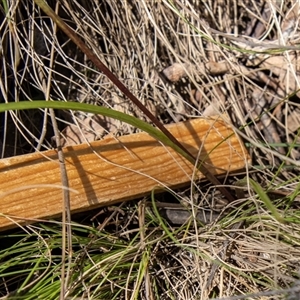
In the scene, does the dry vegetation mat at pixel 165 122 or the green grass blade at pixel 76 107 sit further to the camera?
the dry vegetation mat at pixel 165 122

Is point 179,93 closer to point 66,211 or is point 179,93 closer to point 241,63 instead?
point 241,63

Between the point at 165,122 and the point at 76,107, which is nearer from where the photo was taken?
the point at 76,107

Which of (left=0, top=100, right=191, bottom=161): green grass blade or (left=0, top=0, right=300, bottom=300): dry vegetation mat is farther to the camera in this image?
(left=0, top=0, right=300, bottom=300): dry vegetation mat

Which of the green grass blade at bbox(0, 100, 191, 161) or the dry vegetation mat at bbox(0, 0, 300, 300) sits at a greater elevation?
the green grass blade at bbox(0, 100, 191, 161)

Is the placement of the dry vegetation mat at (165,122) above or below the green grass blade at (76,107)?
below

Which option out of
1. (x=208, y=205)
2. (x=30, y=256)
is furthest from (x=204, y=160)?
(x=30, y=256)

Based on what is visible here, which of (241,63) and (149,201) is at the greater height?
(241,63)

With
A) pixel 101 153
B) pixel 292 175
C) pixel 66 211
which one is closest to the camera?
pixel 66 211

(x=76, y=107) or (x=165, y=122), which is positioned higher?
(x=76, y=107)
